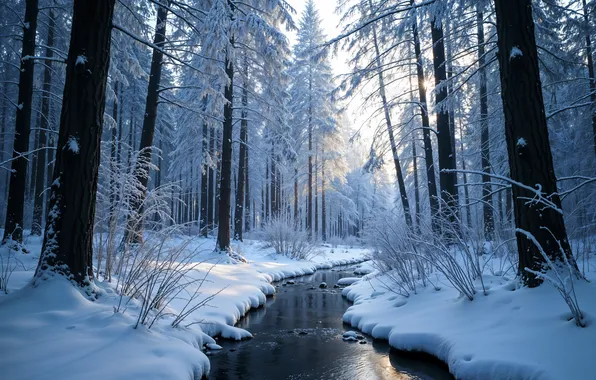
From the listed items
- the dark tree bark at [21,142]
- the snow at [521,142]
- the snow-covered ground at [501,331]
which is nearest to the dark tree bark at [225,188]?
the dark tree bark at [21,142]

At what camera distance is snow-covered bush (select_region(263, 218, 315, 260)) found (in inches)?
535

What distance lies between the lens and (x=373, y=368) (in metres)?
3.61

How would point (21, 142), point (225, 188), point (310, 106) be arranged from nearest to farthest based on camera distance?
1. point (21, 142)
2. point (225, 188)
3. point (310, 106)

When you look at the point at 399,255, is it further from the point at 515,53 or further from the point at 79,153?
the point at 79,153

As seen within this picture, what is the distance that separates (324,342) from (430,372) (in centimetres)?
149

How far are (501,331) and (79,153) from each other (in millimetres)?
4531

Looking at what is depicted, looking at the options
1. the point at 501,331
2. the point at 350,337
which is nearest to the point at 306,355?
the point at 350,337

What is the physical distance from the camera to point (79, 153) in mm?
3375

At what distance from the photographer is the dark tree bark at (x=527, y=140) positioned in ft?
11.8

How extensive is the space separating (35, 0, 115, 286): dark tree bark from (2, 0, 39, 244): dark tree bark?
19.0ft

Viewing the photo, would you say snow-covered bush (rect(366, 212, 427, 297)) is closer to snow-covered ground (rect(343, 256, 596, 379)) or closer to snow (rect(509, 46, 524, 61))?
snow-covered ground (rect(343, 256, 596, 379))

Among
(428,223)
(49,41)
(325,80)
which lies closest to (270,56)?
(428,223)

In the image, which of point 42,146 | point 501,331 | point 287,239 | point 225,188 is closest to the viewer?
point 501,331

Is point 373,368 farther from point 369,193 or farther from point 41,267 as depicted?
point 369,193
